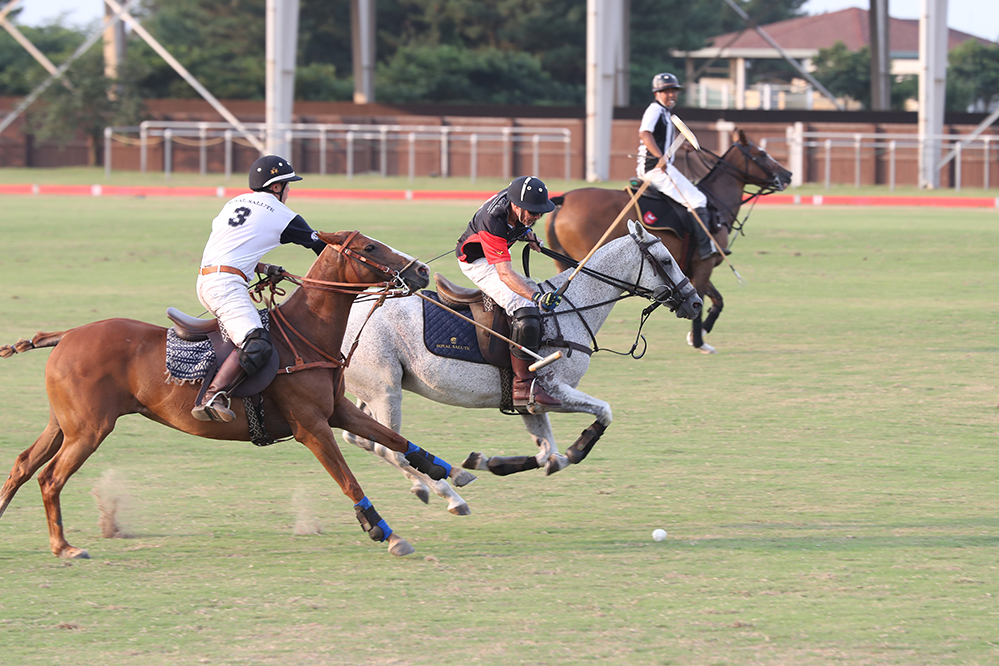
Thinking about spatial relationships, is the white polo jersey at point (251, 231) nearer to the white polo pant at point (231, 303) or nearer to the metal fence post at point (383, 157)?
the white polo pant at point (231, 303)

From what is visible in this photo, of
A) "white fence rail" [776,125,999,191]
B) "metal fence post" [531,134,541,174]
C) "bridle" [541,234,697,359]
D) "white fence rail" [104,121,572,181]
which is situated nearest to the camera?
"bridle" [541,234,697,359]

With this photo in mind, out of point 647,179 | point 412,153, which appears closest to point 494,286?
point 647,179

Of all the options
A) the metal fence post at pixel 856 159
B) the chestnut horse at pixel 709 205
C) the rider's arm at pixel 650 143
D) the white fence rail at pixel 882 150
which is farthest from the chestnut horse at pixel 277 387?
the metal fence post at pixel 856 159

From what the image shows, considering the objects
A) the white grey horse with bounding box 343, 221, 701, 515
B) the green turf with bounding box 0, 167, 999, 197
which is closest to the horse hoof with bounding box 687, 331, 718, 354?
the white grey horse with bounding box 343, 221, 701, 515

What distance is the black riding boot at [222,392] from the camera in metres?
7.08

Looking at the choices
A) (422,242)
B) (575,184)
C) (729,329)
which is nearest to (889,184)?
(575,184)

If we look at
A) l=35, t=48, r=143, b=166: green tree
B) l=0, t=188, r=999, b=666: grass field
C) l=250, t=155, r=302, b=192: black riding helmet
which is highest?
l=35, t=48, r=143, b=166: green tree

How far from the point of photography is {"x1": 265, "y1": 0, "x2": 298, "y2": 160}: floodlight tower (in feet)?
128

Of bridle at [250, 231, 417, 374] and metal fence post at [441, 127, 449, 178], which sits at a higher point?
metal fence post at [441, 127, 449, 178]

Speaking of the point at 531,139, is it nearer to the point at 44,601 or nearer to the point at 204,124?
the point at 204,124

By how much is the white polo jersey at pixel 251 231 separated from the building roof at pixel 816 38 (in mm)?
64495

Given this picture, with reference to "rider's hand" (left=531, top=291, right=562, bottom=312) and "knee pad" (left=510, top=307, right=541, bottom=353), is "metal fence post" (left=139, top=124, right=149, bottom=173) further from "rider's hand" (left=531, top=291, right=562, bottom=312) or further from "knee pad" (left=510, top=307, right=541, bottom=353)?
"knee pad" (left=510, top=307, right=541, bottom=353)

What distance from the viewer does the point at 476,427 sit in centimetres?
1063

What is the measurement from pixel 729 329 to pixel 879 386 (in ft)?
12.2
